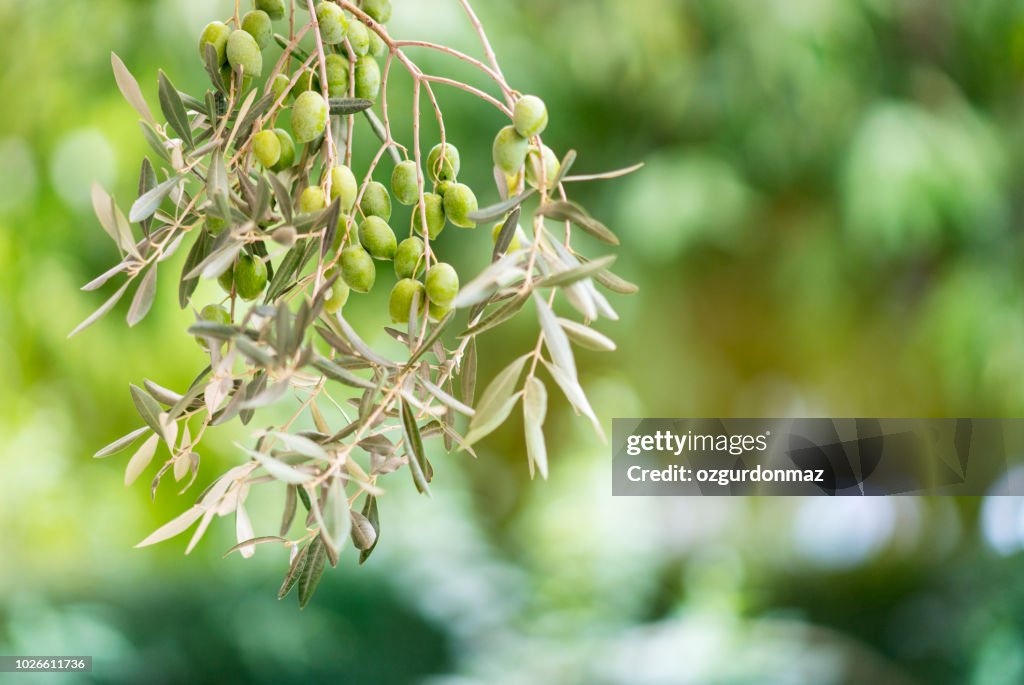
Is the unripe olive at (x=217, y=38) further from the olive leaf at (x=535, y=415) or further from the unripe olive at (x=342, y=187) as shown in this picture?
the olive leaf at (x=535, y=415)

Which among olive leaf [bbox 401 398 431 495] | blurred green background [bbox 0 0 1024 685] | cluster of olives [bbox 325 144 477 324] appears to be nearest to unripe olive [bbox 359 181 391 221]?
cluster of olives [bbox 325 144 477 324]

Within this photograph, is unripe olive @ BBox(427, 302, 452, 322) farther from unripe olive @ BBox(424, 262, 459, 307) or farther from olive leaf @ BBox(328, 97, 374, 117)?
olive leaf @ BBox(328, 97, 374, 117)

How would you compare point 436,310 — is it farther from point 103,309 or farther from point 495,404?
point 103,309

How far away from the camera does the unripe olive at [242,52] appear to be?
0.46 m

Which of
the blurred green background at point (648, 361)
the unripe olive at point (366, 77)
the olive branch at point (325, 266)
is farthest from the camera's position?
the blurred green background at point (648, 361)

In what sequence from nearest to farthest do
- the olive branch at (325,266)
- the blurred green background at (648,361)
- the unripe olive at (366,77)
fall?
the olive branch at (325,266) → the unripe olive at (366,77) → the blurred green background at (648,361)

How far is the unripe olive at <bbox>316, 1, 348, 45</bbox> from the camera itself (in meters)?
0.47

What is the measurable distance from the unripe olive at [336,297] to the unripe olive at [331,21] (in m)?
0.13

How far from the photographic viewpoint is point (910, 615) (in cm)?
180

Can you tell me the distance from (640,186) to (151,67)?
1021mm

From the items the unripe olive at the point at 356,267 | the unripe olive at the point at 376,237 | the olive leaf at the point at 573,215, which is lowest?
the unripe olive at the point at 356,267

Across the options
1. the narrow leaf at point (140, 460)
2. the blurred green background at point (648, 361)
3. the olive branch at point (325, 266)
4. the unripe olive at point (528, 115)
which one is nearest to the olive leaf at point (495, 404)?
the olive branch at point (325, 266)

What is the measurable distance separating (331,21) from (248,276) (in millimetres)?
137

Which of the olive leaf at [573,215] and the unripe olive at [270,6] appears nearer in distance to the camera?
the olive leaf at [573,215]
